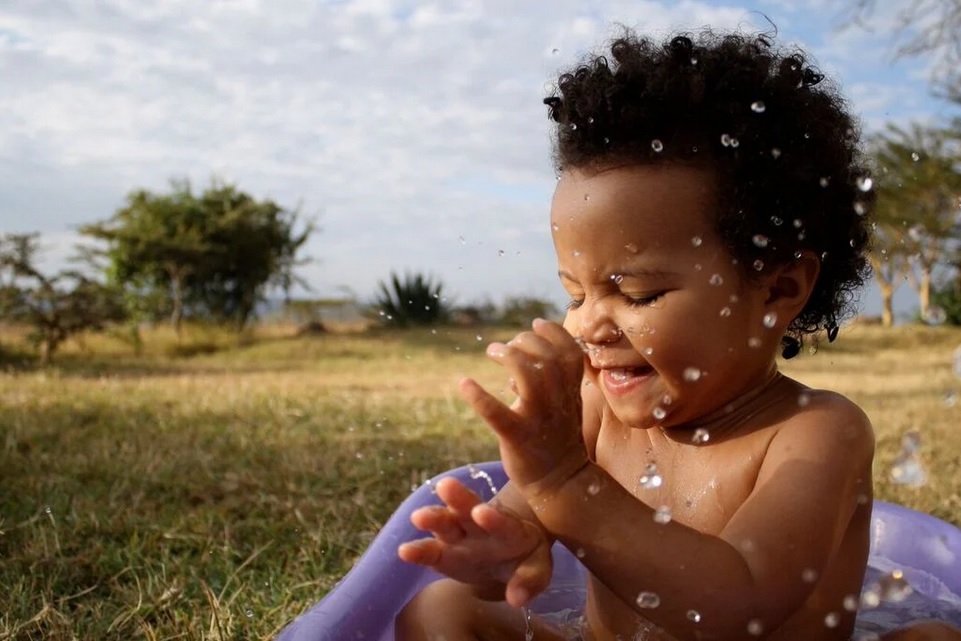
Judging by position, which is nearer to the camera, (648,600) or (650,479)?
(648,600)

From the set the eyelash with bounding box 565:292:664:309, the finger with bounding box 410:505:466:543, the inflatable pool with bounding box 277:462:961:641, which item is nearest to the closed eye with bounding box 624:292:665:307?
the eyelash with bounding box 565:292:664:309

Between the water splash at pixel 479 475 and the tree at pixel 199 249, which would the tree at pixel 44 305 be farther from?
the water splash at pixel 479 475

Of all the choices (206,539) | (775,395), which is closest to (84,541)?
(206,539)

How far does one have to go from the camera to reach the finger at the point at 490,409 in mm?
1264

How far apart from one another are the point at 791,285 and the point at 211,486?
2067 mm

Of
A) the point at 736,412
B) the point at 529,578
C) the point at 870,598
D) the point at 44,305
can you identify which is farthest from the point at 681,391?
the point at 44,305

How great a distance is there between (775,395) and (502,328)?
802 cm

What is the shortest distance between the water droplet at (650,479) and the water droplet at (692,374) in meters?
0.23

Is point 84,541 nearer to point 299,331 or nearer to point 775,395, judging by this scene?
point 775,395

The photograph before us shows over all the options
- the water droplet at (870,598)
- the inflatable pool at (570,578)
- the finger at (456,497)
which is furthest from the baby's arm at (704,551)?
the water droplet at (870,598)

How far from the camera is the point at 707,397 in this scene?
167cm

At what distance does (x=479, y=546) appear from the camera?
1370 millimetres

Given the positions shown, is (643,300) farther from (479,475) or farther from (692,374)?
(479,475)

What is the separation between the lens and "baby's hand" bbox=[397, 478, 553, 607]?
131cm
